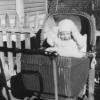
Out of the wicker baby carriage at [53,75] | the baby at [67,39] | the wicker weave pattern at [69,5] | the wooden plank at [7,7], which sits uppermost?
the wicker weave pattern at [69,5]

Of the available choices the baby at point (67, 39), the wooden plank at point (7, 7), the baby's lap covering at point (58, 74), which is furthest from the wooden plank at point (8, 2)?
the baby's lap covering at point (58, 74)

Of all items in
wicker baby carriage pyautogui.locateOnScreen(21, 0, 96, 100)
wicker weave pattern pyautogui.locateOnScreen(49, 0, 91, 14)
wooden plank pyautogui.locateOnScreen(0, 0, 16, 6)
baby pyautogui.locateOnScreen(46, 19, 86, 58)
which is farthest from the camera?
wicker weave pattern pyautogui.locateOnScreen(49, 0, 91, 14)

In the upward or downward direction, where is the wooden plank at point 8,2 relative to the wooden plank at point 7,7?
upward

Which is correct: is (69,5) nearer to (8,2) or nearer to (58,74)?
(8,2)

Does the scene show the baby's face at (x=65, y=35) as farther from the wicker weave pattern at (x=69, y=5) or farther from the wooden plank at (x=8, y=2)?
the wicker weave pattern at (x=69, y=5)

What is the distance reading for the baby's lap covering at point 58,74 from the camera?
3234 mm

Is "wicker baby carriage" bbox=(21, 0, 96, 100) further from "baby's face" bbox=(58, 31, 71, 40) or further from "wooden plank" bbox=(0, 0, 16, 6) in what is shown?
"wooden plank" bbox=(0, 0, 16, 6)

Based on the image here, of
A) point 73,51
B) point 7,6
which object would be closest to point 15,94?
point 73,51

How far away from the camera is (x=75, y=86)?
341cm

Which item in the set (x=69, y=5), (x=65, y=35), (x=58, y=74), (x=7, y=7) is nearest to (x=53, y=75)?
(x=58, y=74)

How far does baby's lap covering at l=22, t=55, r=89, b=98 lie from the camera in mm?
3234

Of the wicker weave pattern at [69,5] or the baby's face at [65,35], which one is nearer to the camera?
the baby's face at [65,35]

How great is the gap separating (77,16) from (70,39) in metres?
0.59

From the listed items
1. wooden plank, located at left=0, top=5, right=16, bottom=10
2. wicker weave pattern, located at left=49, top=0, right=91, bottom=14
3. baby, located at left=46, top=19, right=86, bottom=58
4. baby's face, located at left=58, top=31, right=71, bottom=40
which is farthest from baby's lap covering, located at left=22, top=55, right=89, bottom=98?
wicker weave pattern, located at left=49, top=0, right=91, bottom=14
